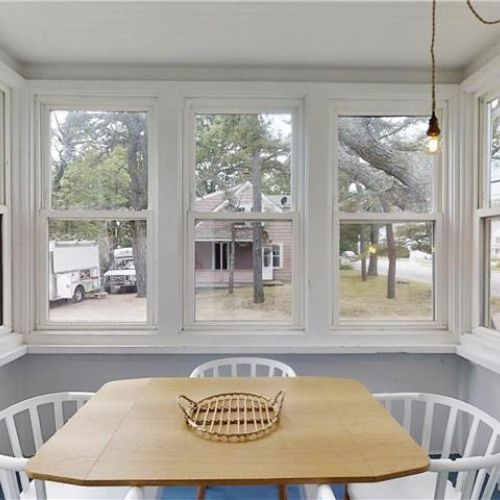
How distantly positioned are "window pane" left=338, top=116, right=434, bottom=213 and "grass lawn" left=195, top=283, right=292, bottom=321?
0.74 metres

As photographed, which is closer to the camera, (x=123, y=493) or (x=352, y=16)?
(x=123, y=493)

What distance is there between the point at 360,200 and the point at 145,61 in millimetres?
1579

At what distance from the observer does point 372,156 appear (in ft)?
8.48

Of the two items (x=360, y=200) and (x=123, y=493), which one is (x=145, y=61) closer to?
(x=360, y=200)

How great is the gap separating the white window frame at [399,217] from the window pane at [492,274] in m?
0.23

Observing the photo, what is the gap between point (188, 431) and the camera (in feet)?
4.56

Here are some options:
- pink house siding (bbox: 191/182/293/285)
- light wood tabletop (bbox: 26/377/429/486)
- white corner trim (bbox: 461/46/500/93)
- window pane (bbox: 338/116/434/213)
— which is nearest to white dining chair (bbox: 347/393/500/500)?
light wood tabletop (bbox: 26/377/429/486)

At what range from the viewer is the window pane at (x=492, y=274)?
2.33 metres

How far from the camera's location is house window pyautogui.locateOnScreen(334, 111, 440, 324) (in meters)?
2.58

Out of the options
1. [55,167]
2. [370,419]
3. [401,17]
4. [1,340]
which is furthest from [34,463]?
[401,17]

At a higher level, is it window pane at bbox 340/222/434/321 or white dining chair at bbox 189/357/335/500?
window pane at bbox 340/222/434/321

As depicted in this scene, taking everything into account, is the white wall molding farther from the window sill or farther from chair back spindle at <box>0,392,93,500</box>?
chair back spindle at <box>0,392,93,500</box>

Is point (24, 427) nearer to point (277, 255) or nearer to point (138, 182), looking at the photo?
point (138, 182)

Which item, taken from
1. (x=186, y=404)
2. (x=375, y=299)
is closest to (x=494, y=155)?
(x=375, y=299)
